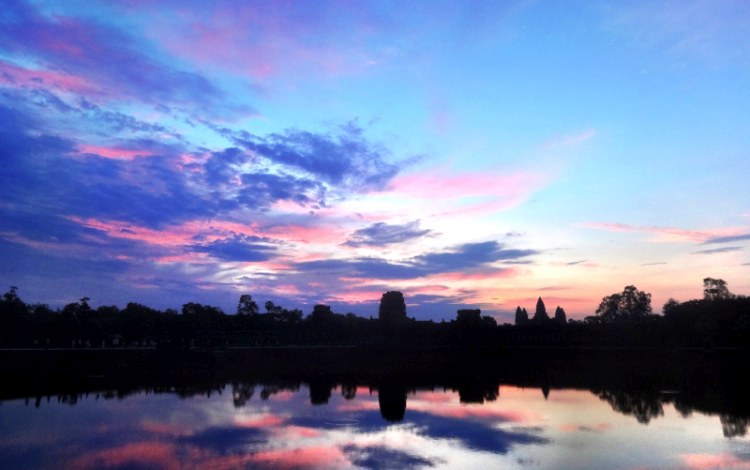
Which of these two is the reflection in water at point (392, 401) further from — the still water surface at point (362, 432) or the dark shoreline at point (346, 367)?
the dark shoreline at point (346, 367)

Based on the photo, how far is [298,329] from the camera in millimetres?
98938

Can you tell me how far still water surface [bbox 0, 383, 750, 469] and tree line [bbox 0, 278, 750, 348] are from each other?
116 ft

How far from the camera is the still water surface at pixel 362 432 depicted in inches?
862

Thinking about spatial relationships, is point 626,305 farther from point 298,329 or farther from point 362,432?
point 362,432

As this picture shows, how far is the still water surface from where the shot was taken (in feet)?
71.8

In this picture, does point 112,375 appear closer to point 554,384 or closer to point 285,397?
point 285,397

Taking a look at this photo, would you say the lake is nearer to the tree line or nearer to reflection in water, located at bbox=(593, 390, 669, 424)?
reflection in water, located at bbox=(593, 390, 669, 424)

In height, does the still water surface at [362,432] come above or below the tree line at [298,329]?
A: below

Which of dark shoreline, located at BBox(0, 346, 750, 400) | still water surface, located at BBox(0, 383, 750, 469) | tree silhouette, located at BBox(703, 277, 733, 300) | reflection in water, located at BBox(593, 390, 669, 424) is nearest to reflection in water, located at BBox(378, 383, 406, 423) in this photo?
still water surface, located at BBox(0, 383, 750, 469)

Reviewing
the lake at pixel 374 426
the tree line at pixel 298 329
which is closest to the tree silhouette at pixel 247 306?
the tree line at pixel 298 329

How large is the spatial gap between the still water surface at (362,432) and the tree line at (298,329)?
35266 mm

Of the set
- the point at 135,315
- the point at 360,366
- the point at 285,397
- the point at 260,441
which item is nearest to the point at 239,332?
the point at 135,315

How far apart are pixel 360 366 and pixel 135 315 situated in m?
44.6

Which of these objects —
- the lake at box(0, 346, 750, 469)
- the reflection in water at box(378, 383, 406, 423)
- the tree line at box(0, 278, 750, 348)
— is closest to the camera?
the lake at box(0, 346, 750, 469)
